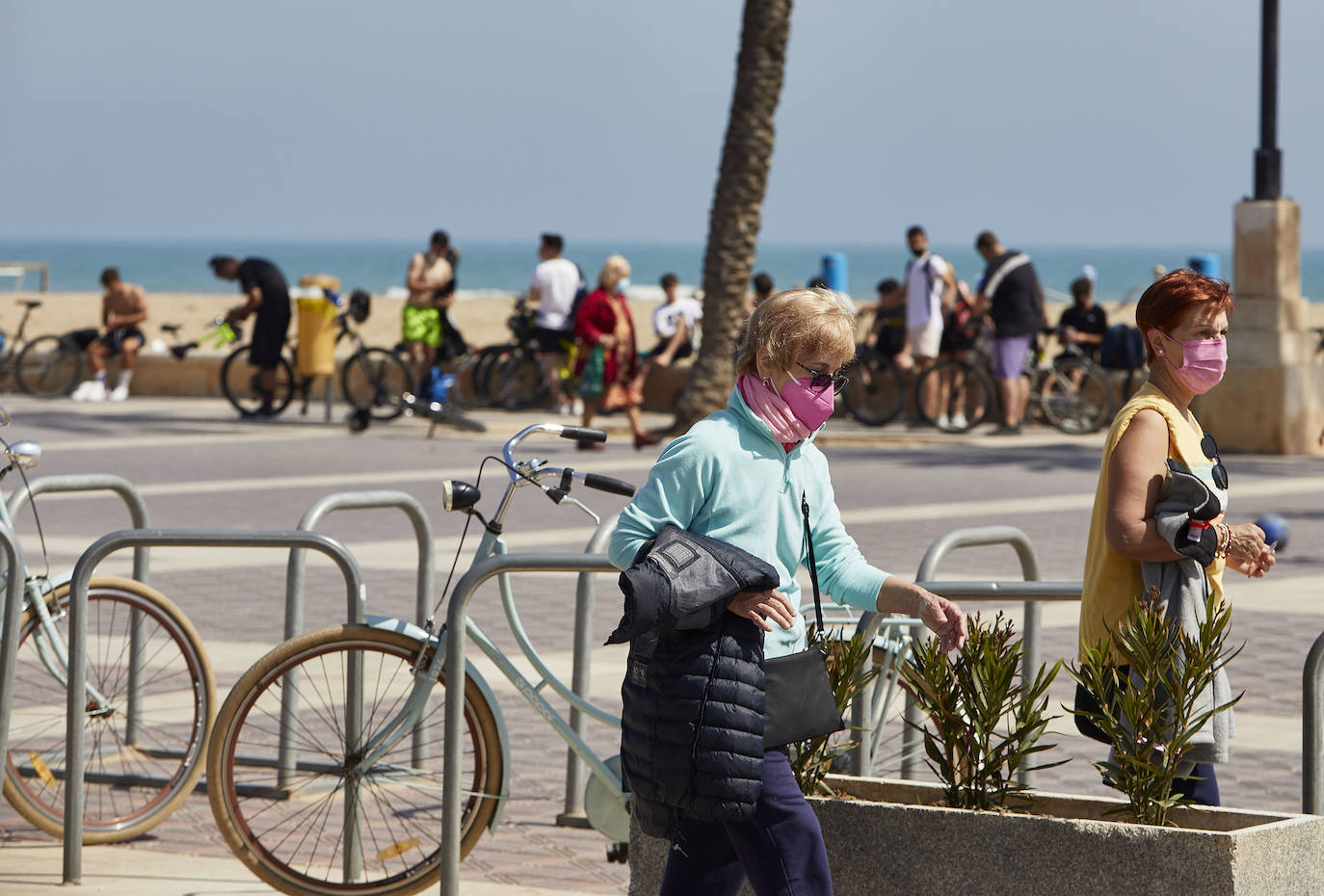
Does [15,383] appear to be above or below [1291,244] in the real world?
below

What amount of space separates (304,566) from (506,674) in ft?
2.94

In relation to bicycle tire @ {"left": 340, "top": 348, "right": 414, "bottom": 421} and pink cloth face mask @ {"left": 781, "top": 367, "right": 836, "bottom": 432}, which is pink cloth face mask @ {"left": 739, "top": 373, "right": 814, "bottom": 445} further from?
bicycle tire @ {"left": 340, "top": 348, "right": 414, "bottom": 421}

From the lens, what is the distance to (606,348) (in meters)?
17.4

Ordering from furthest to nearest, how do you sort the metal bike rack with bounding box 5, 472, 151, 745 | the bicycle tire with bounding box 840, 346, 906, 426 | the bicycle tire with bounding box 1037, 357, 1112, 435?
the bicycle tire with bounding box 840, 346, 906, 426
the bicycle tire with bounding box 1037, 357, 1112, 435
the metal bike rack with bounding box 5, 472, 151, 745

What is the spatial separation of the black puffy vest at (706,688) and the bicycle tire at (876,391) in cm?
1704

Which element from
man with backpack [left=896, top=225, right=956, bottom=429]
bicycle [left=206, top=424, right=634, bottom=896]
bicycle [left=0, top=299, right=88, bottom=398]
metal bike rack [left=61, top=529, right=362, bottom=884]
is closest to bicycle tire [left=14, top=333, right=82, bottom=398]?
bicycle [left=0, top=299, right=88, bottom=398]

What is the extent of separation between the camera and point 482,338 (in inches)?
1807

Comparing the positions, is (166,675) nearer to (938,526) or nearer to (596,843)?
(596,843)

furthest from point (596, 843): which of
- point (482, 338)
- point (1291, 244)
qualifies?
point (482, 338)

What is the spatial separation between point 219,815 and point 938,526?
8.01 metres

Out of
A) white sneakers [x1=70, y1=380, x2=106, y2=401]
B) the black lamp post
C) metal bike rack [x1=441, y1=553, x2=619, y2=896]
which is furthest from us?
white sneakers [x1=70, y1=380, x2=106, y2=401]

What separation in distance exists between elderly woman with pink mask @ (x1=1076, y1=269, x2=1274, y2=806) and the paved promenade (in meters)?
0.74

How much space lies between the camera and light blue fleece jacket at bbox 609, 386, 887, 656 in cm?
364

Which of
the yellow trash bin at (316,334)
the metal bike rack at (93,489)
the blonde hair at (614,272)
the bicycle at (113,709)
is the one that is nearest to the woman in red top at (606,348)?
the blonde hair at (614,272)
